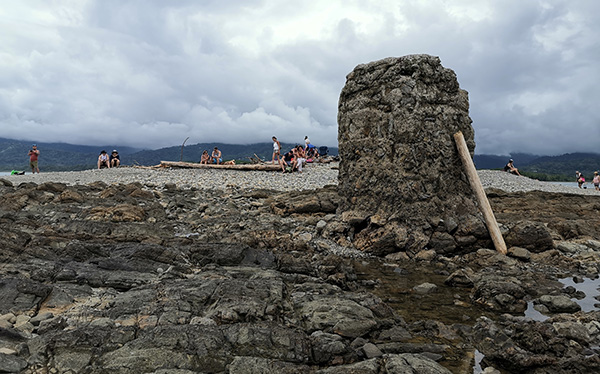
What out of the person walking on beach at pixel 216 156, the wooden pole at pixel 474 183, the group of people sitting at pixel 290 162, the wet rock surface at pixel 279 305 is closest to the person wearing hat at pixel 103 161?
the person walking on beach at pixel 216 156

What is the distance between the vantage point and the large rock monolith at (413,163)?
10773mm

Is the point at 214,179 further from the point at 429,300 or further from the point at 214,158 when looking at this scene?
the point at 429,300

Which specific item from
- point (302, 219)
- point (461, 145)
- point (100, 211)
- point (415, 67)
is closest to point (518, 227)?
point (461, 145)

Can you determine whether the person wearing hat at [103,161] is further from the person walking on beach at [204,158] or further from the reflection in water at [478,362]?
the reflection in water at [478,362]

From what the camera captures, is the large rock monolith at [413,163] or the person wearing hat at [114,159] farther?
the person wearing hat at [114,159]

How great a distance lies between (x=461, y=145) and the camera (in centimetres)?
1090

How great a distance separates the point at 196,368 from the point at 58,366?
157 cm

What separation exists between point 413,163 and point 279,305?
6861mm

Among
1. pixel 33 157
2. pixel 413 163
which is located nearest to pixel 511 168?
pixel 413 163

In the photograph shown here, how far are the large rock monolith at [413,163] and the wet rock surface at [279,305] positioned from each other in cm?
58

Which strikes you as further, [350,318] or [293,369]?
[350,318]

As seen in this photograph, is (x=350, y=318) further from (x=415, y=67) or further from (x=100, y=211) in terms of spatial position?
(x=100, y=211)

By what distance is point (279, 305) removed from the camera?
590 cm

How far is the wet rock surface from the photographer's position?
4398 mm
